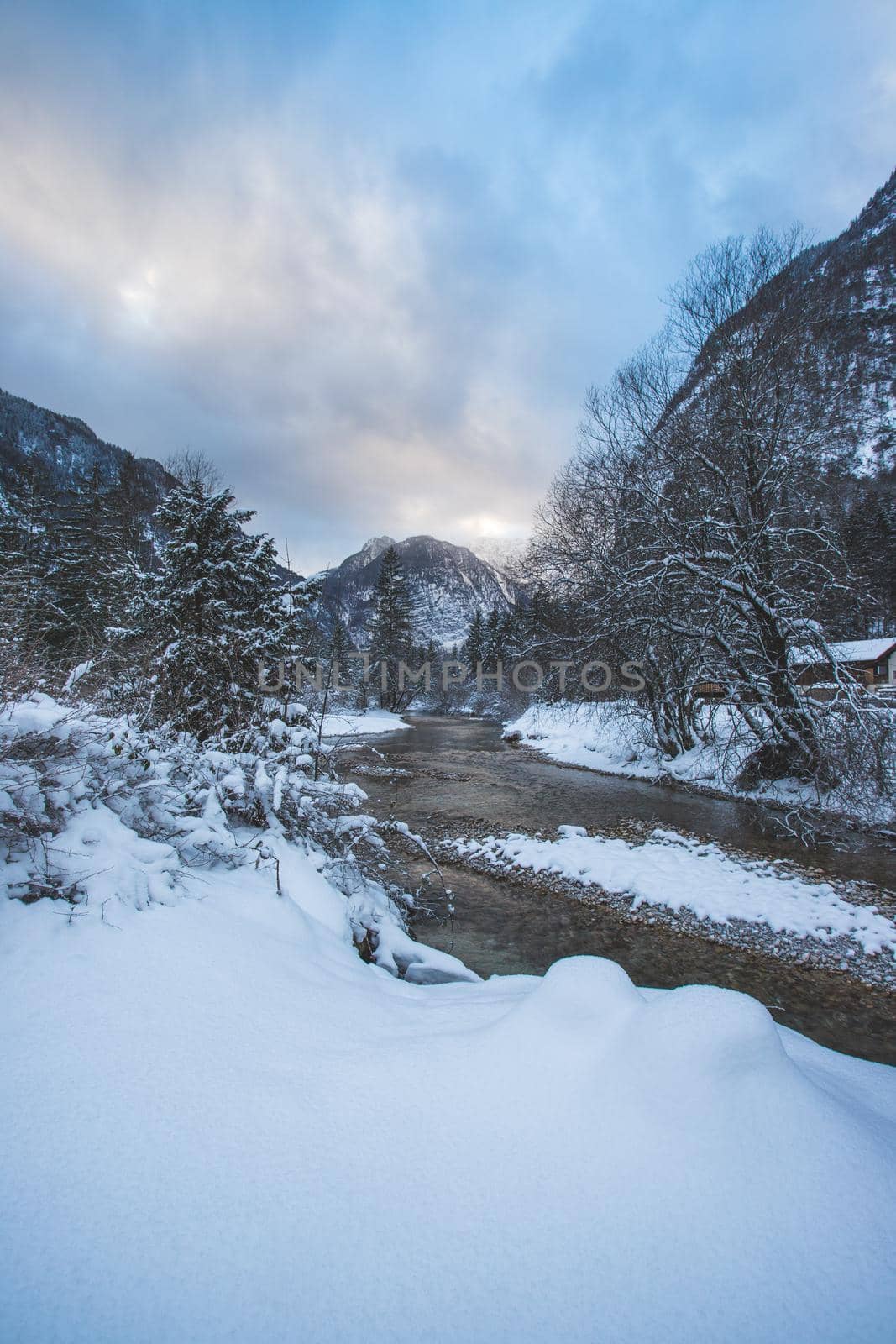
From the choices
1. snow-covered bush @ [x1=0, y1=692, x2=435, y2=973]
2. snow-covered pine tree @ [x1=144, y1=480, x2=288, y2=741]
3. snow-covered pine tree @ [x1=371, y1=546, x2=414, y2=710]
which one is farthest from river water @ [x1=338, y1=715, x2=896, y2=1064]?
snow-covered pine tree @ [x1=371, y1=546, x2=414, y2=710]

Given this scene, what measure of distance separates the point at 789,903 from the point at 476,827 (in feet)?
17.3

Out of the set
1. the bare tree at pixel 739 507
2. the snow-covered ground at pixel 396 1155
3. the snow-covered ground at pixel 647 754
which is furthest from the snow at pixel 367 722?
the snow-covered ground at pixel 396 1155

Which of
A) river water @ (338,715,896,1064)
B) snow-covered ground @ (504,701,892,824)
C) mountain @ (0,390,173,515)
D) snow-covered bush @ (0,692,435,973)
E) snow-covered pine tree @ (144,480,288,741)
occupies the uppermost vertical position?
mountain @ (0,390,173,515)

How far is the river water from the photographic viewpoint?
185 inches

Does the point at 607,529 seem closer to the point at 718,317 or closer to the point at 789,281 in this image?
the point at 718,317

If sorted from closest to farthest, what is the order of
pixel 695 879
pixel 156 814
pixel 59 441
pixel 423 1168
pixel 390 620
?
1. pixel 423 1168
2. pixel 156 814
3. pixel 695 879
4. pixel 390 620
5. pixel 59 441

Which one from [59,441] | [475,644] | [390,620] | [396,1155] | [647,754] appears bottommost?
[647,754]

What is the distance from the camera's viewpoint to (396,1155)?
175 cm

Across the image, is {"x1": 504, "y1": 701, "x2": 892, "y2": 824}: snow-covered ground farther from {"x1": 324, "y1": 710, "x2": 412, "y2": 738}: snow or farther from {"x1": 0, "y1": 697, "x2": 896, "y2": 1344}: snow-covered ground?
{"x1": 324, "y1": 710, "x2": 412, "y2": 738}: snow

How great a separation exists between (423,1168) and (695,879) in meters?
6.43

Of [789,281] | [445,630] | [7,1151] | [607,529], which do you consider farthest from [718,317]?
[445,630]

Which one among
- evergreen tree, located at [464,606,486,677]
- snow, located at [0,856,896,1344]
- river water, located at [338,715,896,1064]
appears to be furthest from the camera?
evergreen tree, located at [464,606,486,677]

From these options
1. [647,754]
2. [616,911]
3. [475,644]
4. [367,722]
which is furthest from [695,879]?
[475,644]

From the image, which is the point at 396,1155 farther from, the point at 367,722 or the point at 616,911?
the point at 367,722
